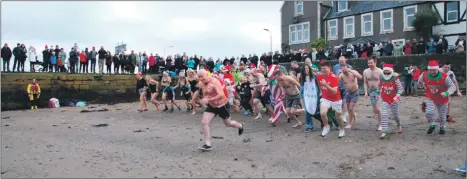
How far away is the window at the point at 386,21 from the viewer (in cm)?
3369

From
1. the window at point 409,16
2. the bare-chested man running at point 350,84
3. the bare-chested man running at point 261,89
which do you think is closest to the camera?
the bare-chested man running at point 350,84

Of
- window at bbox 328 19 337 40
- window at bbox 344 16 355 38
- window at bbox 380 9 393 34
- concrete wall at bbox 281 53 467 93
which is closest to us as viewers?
concrete wall at bbox 281 53 467 93

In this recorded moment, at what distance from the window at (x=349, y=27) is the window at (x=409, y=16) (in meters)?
4.92

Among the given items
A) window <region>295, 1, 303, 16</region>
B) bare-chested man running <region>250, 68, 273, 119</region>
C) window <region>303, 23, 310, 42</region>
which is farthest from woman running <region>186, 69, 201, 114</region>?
window <region>295, 1, 303, 16</region>

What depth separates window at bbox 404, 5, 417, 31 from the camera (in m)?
31.9

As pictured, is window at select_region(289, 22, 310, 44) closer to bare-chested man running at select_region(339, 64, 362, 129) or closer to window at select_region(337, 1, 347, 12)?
window at select_region(337, 1, 347, 12)

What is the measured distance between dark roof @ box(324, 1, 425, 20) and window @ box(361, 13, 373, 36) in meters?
0.44

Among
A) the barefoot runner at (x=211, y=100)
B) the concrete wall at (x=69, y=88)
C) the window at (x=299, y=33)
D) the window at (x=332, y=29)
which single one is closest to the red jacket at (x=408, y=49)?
the window at (x=332, y=29)

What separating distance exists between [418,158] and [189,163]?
4171mm

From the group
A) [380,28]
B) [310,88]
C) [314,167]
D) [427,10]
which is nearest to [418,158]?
[314,167]

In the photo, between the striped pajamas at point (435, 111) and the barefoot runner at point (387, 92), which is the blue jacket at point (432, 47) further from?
the barefoot runner at point (387, 92)

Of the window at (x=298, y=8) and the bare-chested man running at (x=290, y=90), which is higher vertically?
the window at (x=298, y=8)

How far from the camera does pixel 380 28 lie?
34.2 m

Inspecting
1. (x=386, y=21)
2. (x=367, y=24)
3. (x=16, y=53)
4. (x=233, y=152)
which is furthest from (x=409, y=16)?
(x=233, y=152)
